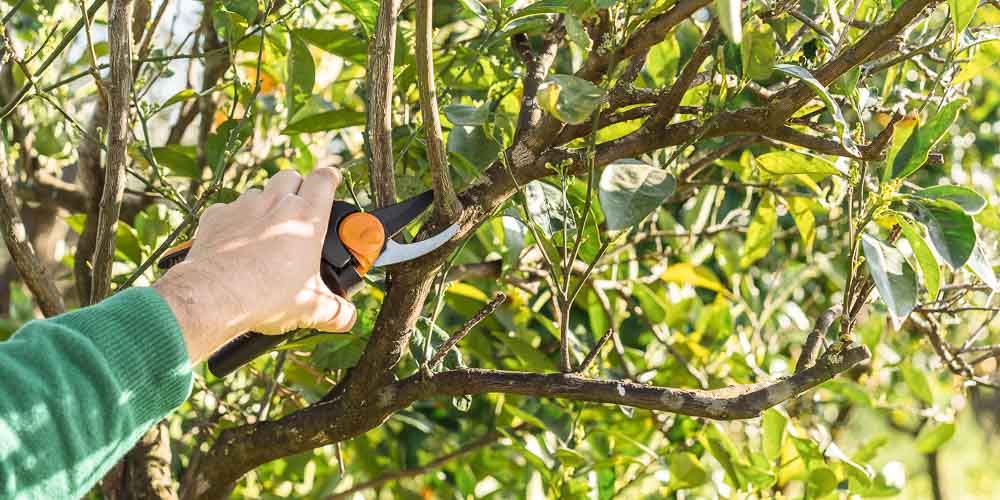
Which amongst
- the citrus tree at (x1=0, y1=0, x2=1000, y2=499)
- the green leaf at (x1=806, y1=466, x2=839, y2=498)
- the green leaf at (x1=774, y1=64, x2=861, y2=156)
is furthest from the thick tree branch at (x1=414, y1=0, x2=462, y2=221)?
the green leaf at (x1=806, y1=466, x2=839, y2=498)

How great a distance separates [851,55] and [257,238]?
401 millimetres

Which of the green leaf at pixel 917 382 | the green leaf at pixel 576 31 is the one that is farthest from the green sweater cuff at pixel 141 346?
the green leaf at pixel 917 382

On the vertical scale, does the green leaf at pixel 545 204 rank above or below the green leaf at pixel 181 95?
below

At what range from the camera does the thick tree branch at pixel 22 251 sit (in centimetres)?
91

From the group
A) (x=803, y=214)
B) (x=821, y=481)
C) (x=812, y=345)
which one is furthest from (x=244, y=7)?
(x=821, y=481)

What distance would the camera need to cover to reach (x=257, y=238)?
0.65 meters

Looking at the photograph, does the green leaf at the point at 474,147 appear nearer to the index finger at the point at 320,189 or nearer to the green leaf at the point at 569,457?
the index finger at the point at 320,189

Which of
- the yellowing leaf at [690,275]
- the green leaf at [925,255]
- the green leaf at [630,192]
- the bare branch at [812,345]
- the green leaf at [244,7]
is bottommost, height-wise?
the yellowing leaf at [690,275]

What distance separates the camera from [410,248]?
2.44 feet

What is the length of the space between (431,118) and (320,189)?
0.09m

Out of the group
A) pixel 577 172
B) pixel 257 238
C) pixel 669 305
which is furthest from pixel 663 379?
pixel 257 238

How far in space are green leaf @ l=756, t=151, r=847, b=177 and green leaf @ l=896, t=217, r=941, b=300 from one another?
9cm

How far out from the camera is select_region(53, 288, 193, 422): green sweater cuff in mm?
567

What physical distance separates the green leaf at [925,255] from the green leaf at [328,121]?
1.66 ft
